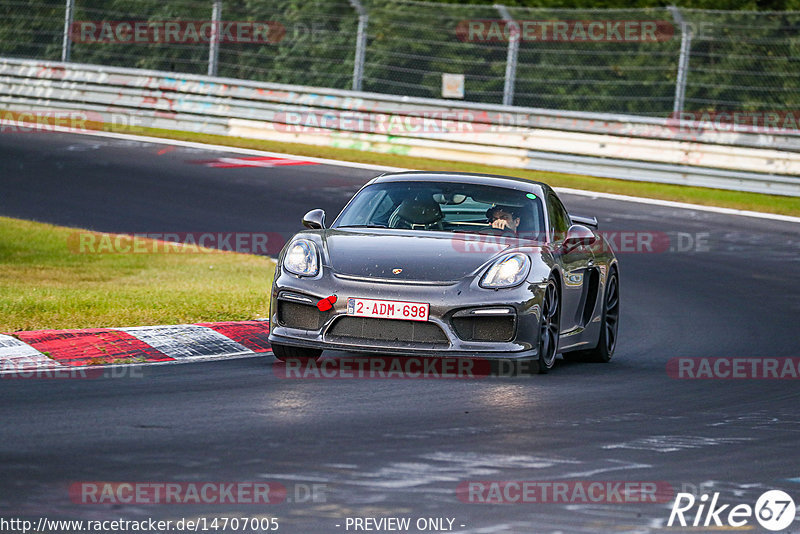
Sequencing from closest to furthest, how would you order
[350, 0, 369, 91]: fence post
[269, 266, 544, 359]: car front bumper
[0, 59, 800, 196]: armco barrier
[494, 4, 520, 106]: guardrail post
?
1. [269, 266, 544, 359]: car front bumper
2. [0, 59, 800, 196]: armco barrier
3. [494, 4, 520, 106]: guardrail post
4. [350, 0, 369, 91]: fence post

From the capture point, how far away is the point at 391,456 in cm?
598

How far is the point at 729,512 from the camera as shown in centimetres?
529

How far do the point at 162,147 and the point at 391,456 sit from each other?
17.9m

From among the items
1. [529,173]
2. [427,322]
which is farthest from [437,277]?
[529,173]

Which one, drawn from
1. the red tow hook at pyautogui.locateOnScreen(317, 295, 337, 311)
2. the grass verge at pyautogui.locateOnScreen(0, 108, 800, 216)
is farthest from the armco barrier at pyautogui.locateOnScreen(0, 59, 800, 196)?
the red tow hook at pyautogui.locateOnScreen(317, 295, 337, 311)

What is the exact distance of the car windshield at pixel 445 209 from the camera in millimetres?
9430

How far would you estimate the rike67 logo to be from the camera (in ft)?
16.9

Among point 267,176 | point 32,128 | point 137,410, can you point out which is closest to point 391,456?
point 137,410

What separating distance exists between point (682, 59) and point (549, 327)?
13.0 meters

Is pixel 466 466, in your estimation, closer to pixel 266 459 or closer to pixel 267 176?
pixel 266 459

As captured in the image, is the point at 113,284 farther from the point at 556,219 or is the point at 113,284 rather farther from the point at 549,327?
the point at 549,327

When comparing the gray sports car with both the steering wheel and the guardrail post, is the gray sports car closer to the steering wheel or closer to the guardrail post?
the steering wheel

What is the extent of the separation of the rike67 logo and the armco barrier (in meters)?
15.4

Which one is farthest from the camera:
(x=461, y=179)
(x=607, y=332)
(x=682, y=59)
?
(x=682, y=59)
